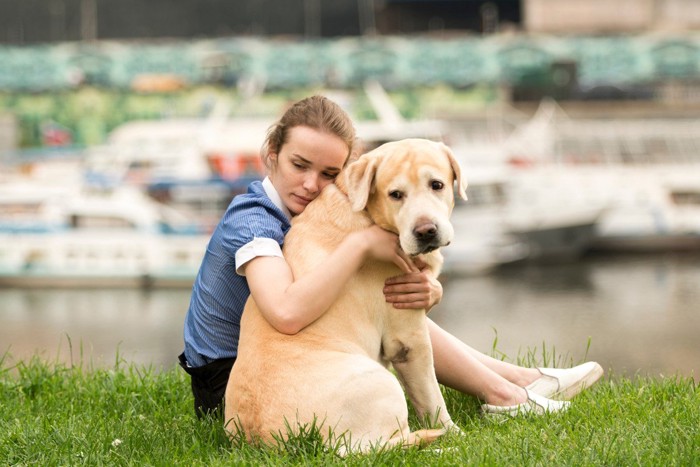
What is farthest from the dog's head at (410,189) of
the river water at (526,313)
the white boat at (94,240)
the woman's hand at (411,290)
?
the white boat at (94,240)

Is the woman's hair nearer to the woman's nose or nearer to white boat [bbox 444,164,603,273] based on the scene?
the woman's nose

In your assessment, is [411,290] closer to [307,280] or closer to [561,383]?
[307,280]

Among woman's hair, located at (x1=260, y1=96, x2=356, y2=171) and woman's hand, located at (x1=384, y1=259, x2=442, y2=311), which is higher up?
woman's hair, located at (x1=260, y1=96, x2=356, y2=171)

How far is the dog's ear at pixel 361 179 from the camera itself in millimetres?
2752

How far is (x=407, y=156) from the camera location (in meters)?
2.76

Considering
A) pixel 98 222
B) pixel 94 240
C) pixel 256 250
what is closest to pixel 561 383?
pixel 256 250

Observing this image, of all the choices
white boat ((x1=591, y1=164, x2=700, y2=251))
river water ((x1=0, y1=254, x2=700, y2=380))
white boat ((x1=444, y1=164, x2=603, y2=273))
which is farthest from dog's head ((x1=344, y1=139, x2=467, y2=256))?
white boat ((x1=591, y1=164, x2=700, y2=251))

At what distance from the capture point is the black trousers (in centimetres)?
300

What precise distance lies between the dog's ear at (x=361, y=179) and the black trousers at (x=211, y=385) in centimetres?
68

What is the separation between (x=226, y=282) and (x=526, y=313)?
18.0 metres

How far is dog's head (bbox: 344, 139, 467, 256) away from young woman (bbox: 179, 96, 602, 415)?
0.08m

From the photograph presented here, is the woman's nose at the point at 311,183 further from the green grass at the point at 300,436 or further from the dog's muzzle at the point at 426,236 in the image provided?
the green grass at the point at 300,436

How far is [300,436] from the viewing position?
250cm

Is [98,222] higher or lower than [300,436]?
lower
